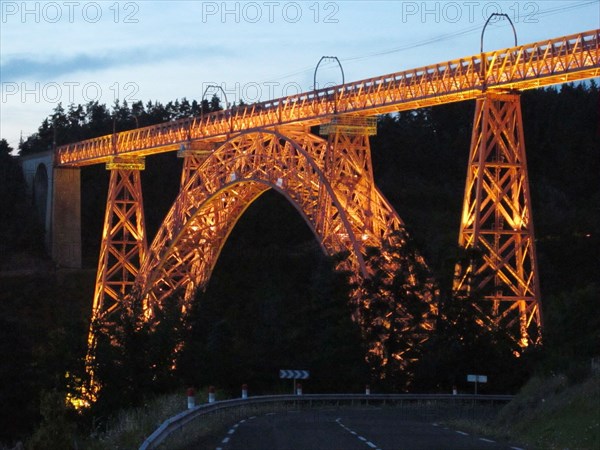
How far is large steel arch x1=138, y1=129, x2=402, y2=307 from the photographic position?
4956 centimetres

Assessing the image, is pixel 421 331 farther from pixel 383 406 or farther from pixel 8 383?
pixel 8 383

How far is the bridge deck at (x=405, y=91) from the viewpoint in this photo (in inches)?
1464

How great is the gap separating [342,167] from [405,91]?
6190mm

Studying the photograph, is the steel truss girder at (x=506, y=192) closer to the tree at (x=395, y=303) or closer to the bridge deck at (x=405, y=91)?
the bridge deck at (x=405, y=91)

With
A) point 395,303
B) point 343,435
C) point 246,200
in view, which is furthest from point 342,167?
point 343,435

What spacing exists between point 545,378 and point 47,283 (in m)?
55.8

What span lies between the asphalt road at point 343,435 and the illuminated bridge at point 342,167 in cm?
1242

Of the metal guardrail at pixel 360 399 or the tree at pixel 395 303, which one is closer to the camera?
the metal guardrail at pixel 360 399

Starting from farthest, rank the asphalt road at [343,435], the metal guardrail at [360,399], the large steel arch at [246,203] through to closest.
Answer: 1. the large steel arch at [246,203]
2. the metal guardrail at [360,399]
3. the asphalt road at [343,435]

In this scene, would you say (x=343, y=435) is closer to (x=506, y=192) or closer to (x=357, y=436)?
(x=357, y=436)

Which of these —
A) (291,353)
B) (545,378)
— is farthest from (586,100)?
(545,378)

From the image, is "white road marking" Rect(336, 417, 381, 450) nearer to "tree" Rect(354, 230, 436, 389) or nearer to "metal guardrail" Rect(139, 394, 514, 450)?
"metal guardrail" Rect(139, 394, 514, 450)

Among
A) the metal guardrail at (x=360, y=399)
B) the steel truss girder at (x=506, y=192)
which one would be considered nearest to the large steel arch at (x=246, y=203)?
the steel truss girder at (x=506, y=192)

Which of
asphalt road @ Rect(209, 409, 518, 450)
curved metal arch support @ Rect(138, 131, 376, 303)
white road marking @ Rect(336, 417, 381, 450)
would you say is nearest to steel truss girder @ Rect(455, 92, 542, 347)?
curved metal arch support @ Rect(138, 131, 376, 303)
